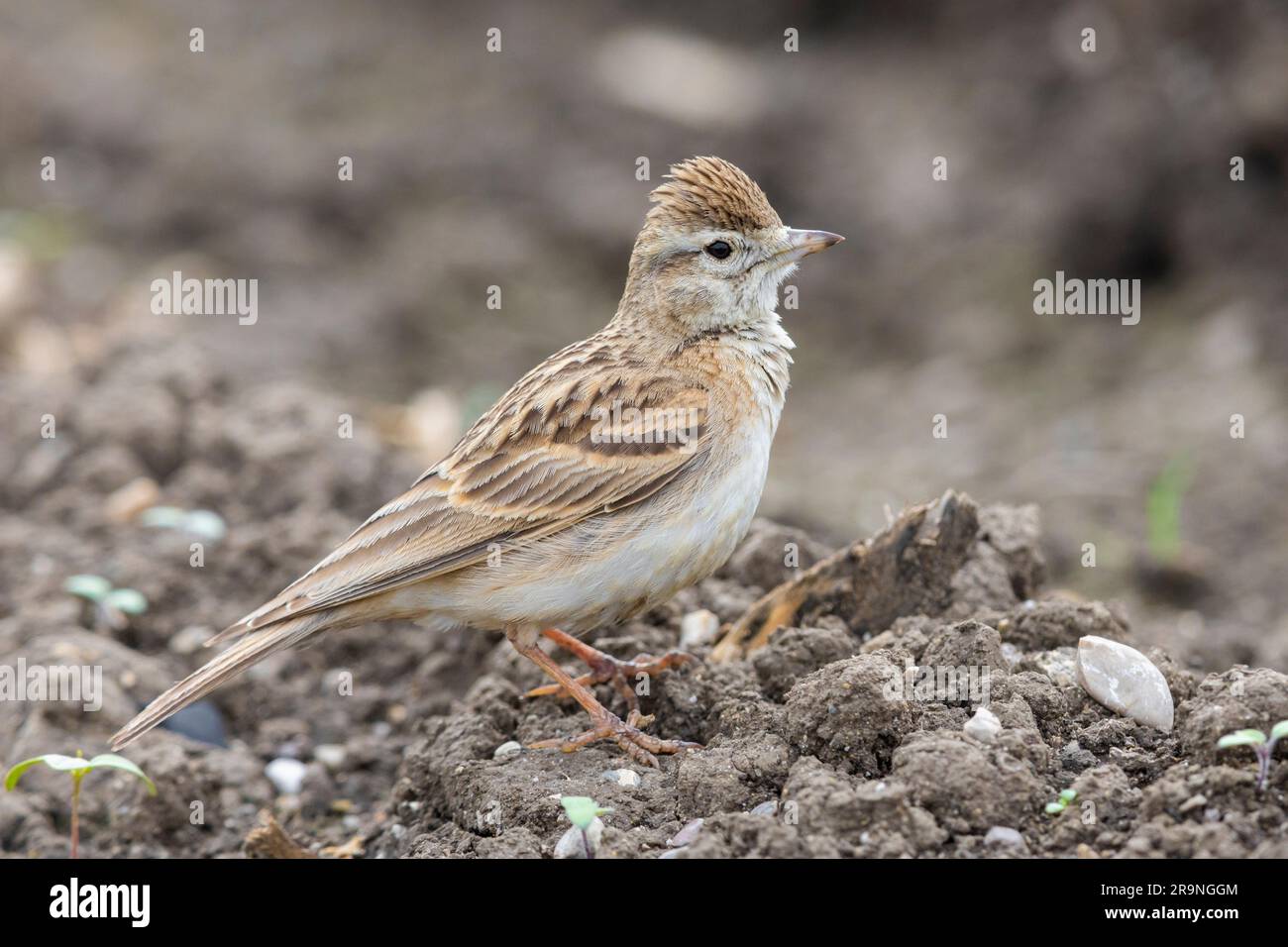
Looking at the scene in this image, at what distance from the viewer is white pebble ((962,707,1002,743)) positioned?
15.6ft

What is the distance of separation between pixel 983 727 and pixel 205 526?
436cm

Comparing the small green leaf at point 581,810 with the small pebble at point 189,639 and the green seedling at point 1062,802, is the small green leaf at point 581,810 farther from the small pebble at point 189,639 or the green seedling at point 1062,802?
the small pebble at point 189,639

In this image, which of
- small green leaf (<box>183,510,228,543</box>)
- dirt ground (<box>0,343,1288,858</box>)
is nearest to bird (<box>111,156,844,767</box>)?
dirt ground (<box>0,343,1288,858</box>)

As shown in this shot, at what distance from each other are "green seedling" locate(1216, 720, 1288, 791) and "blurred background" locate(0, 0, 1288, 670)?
8.71ft

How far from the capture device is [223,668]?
5.46m

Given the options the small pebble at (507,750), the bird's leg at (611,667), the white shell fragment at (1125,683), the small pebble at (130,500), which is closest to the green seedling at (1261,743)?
the white shell fragment at (1125,683)

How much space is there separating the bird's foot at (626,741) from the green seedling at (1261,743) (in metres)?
1.79

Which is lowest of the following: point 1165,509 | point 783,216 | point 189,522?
point 1165,509

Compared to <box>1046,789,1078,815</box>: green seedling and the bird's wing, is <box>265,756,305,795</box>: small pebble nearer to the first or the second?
the bird's wing

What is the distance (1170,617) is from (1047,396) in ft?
10.3

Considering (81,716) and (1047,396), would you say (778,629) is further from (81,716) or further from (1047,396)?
(1047,396)

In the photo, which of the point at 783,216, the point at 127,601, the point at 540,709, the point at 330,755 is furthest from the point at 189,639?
the point at 783,216

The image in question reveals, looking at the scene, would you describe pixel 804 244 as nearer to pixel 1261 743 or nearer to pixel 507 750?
pixel 507 750

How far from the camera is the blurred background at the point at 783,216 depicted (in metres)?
9.40
